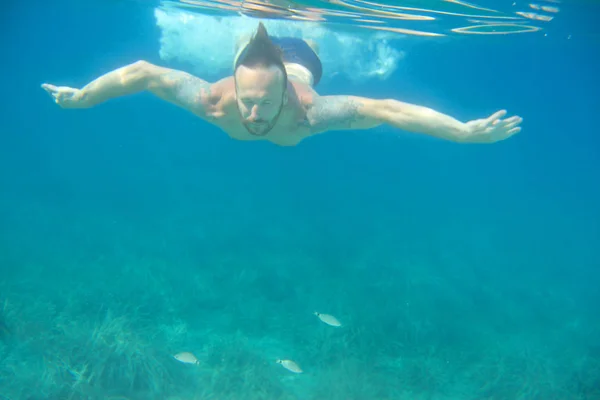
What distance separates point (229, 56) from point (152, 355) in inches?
669

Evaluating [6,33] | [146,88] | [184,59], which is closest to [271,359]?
[146,88]

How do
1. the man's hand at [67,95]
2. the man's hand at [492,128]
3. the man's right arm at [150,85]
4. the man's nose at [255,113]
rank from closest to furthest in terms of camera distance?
1. the man's hand at [492,128]
2. the man's nose at [255,113]
3. the man's right arm at [150,85]
4. the man's hand at [67,95]

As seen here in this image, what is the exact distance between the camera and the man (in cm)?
418

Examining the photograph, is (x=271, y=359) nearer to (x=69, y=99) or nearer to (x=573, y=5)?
(x=69, y=99)

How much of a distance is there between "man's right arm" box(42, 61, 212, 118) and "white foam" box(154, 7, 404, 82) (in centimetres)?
944

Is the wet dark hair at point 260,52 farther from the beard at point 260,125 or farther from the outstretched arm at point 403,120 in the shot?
the outstretched arm at point 403,120

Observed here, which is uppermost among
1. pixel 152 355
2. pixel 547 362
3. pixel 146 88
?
pixel 146 88

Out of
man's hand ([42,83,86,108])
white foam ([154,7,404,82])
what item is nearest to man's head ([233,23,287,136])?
man's hand ([42,83,86,108])

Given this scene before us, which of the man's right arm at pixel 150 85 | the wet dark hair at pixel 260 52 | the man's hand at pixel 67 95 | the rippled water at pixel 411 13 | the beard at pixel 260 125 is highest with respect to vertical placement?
the rippled water at pixel 411 13

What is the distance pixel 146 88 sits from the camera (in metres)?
5.47

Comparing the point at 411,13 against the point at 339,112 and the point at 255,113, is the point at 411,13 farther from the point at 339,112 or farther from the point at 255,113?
the point at 255,113

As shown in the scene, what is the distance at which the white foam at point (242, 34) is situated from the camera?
16.0 m

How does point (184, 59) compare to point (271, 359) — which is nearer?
point (271, 359)

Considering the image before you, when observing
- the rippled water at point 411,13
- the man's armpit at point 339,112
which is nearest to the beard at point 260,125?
the man's armpit at point 339,112
